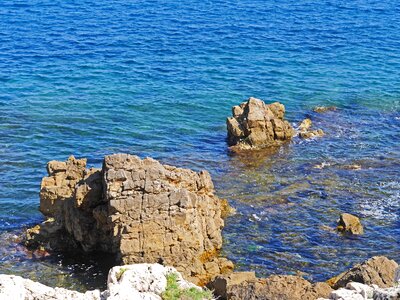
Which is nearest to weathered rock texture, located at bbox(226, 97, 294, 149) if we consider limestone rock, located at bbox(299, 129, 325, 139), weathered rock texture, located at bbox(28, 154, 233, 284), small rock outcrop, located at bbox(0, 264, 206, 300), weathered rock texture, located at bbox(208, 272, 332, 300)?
limestone rock, located at bbox(299, 129, 325, 139)

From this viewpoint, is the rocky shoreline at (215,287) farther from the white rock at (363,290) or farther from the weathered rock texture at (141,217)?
the weathered rock texture at (141,217)

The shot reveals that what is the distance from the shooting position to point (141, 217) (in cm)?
3697

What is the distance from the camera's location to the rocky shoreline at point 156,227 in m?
32.3

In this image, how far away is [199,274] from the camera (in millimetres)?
36594

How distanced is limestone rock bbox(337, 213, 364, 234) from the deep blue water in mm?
641

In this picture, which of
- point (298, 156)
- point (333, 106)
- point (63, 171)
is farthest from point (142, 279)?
point (333, 106)

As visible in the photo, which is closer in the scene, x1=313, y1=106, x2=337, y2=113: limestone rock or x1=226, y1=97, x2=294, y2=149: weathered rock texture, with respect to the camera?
x1=226, y1=97, x2=294, y2=149: weathered rock texture

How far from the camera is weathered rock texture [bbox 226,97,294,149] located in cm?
5500

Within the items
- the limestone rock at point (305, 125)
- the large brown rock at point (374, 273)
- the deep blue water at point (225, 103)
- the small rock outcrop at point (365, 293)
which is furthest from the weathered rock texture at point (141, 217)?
the limestone rock at point (305, 125)

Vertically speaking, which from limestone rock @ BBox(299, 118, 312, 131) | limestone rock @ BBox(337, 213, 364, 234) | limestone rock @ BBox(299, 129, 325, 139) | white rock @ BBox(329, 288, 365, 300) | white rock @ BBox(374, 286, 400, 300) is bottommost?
limestone rock @ BBox(337, 213, 364, 234)

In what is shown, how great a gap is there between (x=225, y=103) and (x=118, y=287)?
40.3 meters

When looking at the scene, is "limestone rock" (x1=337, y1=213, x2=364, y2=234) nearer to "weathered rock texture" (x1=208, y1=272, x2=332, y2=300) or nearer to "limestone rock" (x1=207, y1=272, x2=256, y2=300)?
"limestone rock" (x1=207, y1=272, x2=256, y2=300)

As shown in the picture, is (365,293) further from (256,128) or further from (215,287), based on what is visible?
(256,128)

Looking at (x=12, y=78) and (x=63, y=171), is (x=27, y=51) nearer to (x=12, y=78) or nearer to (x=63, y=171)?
(x=12, y=78)
